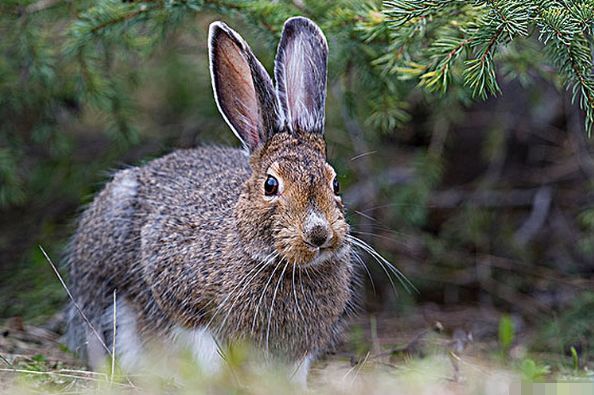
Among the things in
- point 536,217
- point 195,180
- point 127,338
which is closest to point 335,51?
point 195,180

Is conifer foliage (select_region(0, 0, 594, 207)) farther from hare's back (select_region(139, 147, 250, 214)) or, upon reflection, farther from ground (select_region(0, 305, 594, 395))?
ground (select_region(0, 305, 594, 395))

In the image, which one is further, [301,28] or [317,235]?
[301,28]

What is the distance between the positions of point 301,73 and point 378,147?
2.37 meters

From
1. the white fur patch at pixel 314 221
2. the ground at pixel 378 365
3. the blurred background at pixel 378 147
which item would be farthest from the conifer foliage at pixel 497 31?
the ground at pixel 378 365

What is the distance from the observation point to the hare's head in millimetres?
4070

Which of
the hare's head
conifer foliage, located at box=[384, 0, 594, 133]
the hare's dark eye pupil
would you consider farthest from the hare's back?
conifer foliage, located at box=[384, 0, 594, 133]

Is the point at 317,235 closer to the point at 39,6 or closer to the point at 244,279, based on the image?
the point at 244,279

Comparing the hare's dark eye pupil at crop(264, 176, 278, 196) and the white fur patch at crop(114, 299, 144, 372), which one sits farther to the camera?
the white fur patch at crop(114, 299, 144, 372)

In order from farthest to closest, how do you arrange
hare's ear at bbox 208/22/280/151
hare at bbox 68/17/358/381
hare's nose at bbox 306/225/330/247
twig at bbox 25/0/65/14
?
twig at bbox 25/0/65/14 < hare's ear at bbox 208/22/280/151 < hare at bbox 68/17/358/381 < hare's nose at bbox 306/225/330/247

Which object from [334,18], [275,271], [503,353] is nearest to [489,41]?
[334,18]

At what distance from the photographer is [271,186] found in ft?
13.8

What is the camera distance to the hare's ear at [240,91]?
4.37 m

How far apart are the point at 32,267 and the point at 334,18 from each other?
2786 millimetres

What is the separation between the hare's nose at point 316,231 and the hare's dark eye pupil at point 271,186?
0.29 metres
